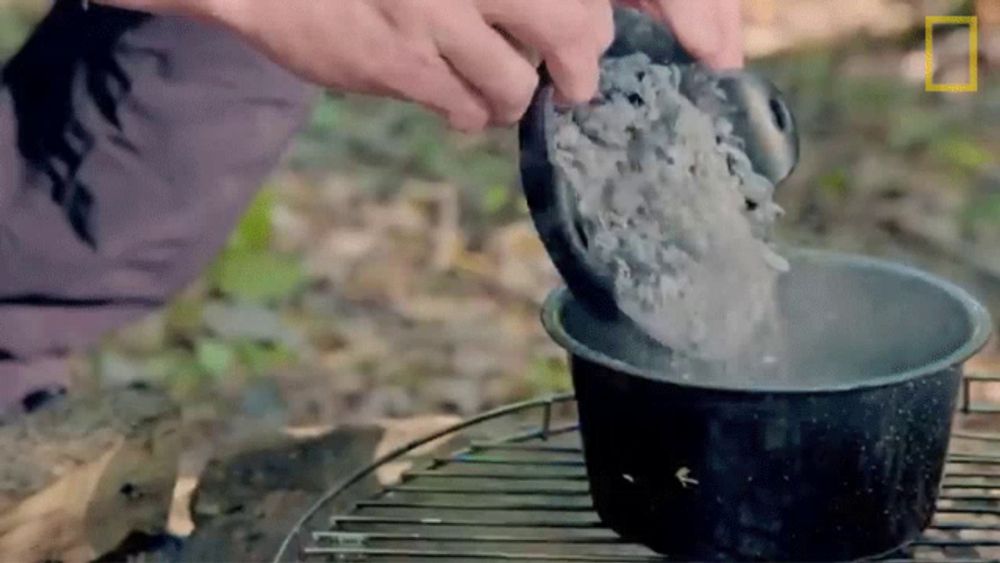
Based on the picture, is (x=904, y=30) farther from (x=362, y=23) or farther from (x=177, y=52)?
(x=362, y=23)

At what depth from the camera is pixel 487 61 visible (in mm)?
1147

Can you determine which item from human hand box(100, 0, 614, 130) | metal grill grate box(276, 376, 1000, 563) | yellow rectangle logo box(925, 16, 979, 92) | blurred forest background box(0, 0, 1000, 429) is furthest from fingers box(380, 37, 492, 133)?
yellow rectangle logo box(925, 16, 979, 92)

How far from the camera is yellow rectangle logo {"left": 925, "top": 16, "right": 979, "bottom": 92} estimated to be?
9.61 feet

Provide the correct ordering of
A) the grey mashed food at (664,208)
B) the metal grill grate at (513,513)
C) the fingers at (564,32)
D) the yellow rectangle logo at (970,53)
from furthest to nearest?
the yellow rectangle logo at (970,53) → the metal grill grate at (513,513) → the grey mashed food at (664,208) → the fingers at (564,32)

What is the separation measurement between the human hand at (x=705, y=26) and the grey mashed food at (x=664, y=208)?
1.0 inches

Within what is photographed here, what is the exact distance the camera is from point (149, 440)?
1.52m

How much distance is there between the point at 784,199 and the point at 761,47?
60 cm

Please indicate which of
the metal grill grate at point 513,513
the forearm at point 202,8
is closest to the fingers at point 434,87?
the forearm at point 202,8

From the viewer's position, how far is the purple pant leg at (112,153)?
5.63ft

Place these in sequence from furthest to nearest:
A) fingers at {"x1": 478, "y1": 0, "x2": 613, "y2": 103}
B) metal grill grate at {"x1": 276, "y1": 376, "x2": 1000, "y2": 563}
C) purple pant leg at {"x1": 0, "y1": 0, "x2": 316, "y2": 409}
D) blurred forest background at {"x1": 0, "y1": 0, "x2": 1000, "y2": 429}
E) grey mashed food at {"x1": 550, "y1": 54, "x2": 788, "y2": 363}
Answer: blurred forest background at {"x1": 0, "y1": 0, "x2": 1000, "y2": 429}, purple pant leg at {"x1": 0, "y1": 0, "x2": 316, "y2": 409}, metal grill grate at {"x1": 276, "y1": 376, "x2": 1000, "y2": 563}, grey mashed food at {"x1": 550, "y1": 54, "x2": 788, "y2": 363}, fingers at {"x1": 478, "y1": 0, "x2": 613, "y2": 103}

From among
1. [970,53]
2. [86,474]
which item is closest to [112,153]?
[86,474]

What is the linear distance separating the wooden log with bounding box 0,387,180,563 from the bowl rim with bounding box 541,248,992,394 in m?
0.42

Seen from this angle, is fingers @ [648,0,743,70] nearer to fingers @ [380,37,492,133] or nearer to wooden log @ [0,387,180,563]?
fingers @ [380,37,492,133]

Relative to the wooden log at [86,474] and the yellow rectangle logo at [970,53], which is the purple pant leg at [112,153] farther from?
the yellow rectangle logo at [970,53]
